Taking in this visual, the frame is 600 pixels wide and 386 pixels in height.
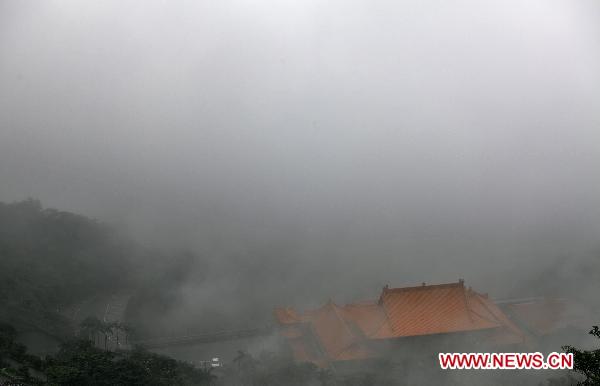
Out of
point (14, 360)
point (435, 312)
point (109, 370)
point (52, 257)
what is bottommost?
point (109, 370)

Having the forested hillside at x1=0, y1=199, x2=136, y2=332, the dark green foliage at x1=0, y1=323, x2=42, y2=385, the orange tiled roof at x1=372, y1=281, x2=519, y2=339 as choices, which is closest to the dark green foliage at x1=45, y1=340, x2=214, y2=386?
the dark green foliage at x1=0, y1=323, x2=42, y2=385

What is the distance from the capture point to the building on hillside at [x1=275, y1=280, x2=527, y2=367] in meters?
27.8

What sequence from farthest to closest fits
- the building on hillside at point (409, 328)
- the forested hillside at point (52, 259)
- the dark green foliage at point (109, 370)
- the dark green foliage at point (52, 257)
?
the dark green foliage at point (52, 257) < the forested hillside at point (52, 259) < the building on hillside at point (409, 328) < the dark green foliage at point (109, 370)

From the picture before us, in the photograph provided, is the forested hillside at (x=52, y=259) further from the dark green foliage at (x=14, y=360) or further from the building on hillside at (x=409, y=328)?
the building on hillside at (x=409, y=328)

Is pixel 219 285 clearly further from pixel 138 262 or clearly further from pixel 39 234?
pixel 39 234

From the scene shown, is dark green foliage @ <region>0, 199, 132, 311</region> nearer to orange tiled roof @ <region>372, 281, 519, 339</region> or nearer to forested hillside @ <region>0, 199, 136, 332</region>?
forested hillside @ <region>0, 199, 136, 332</region>

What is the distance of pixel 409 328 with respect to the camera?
1109 inches

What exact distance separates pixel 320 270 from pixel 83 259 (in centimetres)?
1803

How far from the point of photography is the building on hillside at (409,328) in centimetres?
2778

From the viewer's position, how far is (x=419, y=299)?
29.3 m

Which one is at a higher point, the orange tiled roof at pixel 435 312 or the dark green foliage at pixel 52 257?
the dark green foliage at pixel 52 257

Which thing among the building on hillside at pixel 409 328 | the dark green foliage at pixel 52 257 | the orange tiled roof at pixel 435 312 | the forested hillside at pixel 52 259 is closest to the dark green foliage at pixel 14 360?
the forested hillside at pixel 52 259

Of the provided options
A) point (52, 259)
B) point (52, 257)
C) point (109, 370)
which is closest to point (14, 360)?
point (109, 370)

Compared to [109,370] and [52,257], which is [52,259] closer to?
[52,257]
